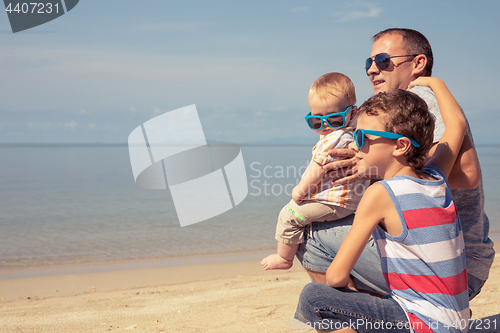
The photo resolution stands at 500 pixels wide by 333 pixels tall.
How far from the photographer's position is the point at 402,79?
7.48 feet

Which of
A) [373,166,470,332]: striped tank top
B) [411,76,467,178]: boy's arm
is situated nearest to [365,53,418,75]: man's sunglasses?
[411,76,467,178]: boy's arm

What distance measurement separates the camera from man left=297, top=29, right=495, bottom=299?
1850 millimetres

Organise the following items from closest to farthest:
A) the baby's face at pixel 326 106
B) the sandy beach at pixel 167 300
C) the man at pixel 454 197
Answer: the man at pixel 454 197 → the baby's face at pixel 326 106 → the sandy beach at pixel 167 300

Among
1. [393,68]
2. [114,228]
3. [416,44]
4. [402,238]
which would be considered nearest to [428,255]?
[402,238]

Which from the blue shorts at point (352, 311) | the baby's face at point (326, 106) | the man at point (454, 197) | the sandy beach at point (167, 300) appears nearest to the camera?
the blue shorts at point (352, 311)

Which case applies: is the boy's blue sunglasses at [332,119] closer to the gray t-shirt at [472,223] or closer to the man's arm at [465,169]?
the gray t-shirt at [472,223]

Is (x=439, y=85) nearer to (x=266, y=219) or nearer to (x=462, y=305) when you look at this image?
(x=462, y=305)

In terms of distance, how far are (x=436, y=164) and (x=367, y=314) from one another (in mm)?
724

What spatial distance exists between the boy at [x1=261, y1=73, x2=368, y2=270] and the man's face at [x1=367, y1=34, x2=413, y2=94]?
0.73 feet

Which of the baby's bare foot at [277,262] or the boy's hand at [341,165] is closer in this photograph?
the boy's hand at [341,165]

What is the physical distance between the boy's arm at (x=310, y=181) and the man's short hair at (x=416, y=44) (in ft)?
2.91

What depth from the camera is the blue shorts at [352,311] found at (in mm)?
1581

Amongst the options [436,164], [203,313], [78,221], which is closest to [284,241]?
[436,164]

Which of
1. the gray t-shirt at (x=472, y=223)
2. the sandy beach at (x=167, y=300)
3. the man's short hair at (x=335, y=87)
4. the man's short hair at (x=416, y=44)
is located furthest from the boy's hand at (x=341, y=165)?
the sandy beach at (x=167, y=300)
